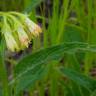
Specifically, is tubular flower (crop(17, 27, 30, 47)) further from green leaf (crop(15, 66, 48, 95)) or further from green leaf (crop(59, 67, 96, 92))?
green leaf (crop(59, 67, 96, 92))

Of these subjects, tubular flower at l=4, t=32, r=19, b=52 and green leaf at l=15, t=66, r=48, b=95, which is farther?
green leaf at l=15, t=66, r=48, b=95

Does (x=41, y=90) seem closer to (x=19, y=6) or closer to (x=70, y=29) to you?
(x=70, y=29)

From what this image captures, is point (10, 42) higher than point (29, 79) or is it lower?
higher

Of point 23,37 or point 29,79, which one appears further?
point 29,79

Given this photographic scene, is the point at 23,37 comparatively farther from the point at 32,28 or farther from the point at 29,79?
the point at 29,79

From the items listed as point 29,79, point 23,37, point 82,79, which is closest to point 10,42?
point 23,37

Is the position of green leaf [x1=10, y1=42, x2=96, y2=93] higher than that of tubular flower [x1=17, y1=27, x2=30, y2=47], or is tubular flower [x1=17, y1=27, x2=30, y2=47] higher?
tubular flower [x1=17, y1=27, x2=30, y2=47]

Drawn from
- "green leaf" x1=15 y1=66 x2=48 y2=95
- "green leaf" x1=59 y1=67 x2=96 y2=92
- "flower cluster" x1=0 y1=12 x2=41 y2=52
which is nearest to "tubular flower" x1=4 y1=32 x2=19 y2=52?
"flower cluster" x1=0 y1=12 x2=41 y2=52

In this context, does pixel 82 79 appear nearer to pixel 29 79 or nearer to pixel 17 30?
pixel 29 79
